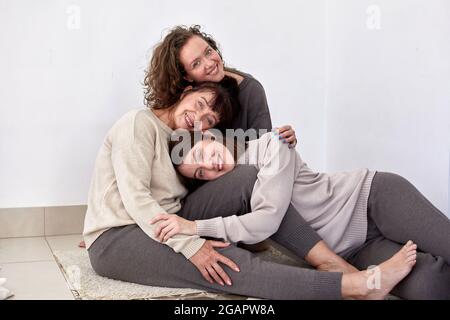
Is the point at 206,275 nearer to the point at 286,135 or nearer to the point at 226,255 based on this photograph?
the point at 226,255

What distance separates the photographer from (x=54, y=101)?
275 cm

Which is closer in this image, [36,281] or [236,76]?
[36,281]

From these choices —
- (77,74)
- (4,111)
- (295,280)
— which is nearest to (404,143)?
(295,280)

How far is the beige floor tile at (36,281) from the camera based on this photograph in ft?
6.04

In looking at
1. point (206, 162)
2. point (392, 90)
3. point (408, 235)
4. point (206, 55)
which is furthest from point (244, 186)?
point (392, 90)

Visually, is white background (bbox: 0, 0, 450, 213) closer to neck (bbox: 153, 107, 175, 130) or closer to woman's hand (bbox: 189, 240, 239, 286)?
neck (bbox: 153, 107, 175, 130)

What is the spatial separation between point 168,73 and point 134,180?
0.53 metres

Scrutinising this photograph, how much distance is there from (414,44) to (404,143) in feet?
1.27

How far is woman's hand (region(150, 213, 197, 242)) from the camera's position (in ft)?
5.89

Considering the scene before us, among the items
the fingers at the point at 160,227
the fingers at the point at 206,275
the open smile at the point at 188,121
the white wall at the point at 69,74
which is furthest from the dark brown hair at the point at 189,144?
the white wall at the point at 69,74

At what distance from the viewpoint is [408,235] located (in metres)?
1.83

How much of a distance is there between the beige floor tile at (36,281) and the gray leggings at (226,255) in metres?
0.14

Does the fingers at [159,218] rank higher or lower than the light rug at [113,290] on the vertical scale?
higher

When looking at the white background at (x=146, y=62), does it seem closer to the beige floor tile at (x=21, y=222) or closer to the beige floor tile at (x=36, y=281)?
the beige floor tile at (x=21, y=222)
